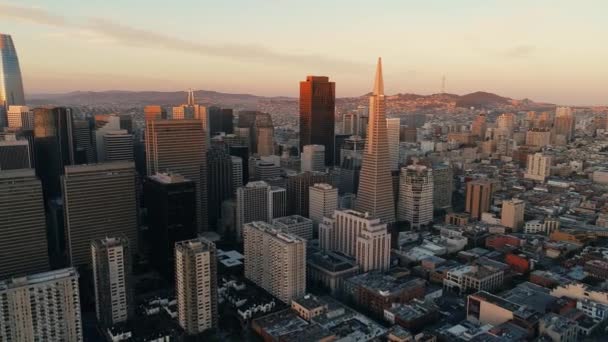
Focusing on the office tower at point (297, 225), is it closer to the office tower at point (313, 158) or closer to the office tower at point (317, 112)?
the office tower at point (313, 158)

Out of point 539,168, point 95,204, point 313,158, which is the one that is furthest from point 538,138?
point 95,204

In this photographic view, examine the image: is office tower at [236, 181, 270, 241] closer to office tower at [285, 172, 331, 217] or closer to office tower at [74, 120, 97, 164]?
office tower at [285, 172, 331, 217]

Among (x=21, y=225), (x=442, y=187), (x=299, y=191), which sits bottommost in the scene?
(x=442, y=187)

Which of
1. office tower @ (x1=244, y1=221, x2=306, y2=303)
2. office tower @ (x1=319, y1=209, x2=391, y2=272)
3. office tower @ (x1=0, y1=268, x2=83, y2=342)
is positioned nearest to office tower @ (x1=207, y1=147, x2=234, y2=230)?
office tower @ (x1=319, y1=209, x2=391, y2=272)

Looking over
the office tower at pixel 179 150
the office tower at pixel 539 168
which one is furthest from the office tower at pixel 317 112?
the office tower at pixel 539 168

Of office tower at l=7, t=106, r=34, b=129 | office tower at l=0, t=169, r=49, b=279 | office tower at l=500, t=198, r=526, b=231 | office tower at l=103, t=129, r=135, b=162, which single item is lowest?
office tower at l=500, t=198, r=526, b=231

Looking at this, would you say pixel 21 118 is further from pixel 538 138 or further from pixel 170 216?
pixel 538 138

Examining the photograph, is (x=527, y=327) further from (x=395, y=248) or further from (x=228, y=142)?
(x=228, y=142)
